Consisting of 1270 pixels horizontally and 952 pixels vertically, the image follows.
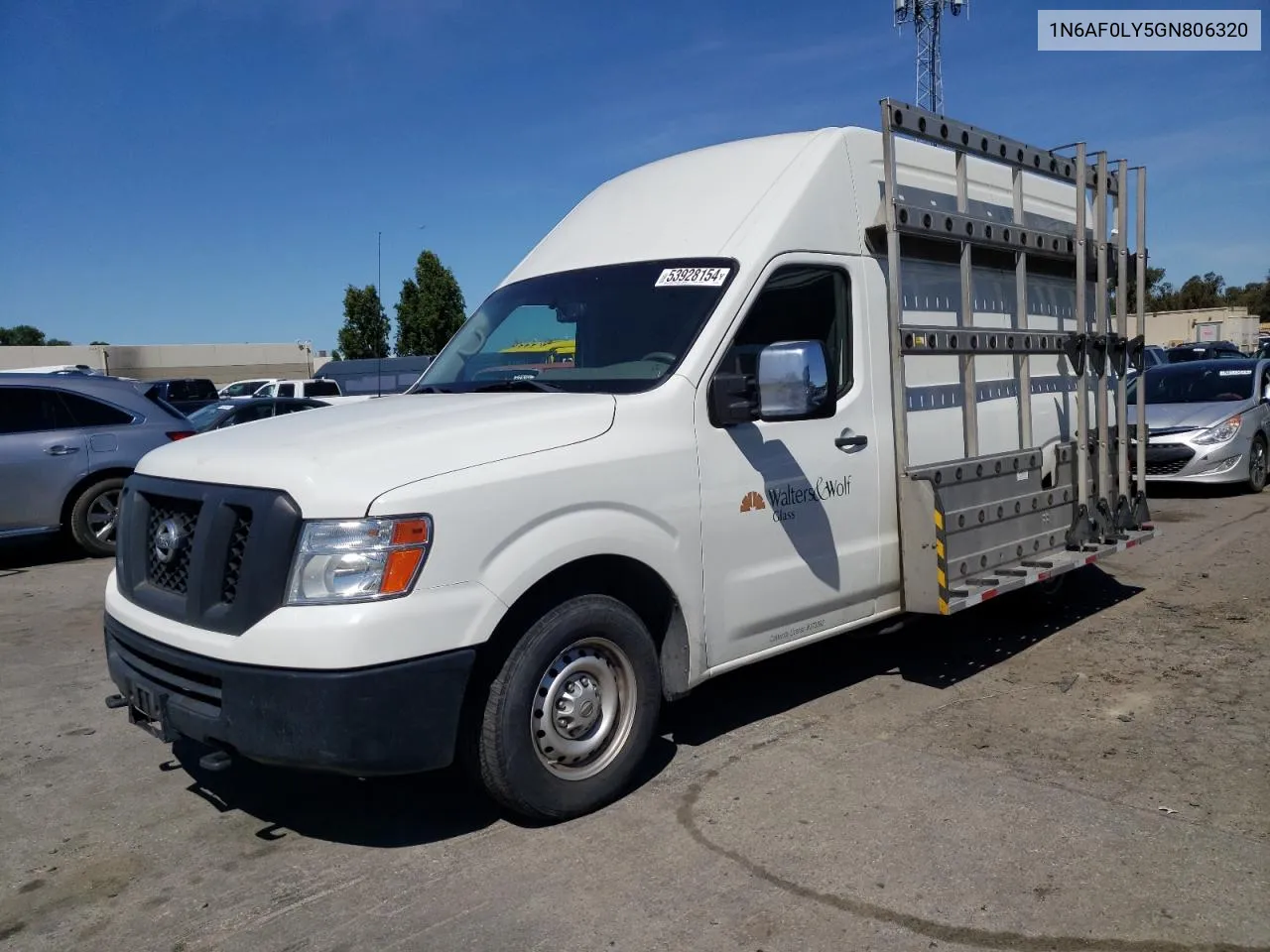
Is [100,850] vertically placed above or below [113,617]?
below

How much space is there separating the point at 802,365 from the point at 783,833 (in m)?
1.78

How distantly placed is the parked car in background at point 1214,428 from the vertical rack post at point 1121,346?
6113 millimetres

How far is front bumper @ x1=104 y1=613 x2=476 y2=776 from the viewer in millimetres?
3400

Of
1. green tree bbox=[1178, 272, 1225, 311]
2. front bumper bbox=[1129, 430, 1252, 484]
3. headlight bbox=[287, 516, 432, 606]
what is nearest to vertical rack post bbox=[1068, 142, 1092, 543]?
headlight bbox=[287, 516, 432, 606]

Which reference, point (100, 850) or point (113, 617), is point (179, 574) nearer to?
point (113, 617)

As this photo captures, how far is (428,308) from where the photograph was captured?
97.4 ft

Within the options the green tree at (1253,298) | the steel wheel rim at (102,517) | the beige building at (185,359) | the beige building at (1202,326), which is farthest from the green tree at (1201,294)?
the steel wheel rim at (102,517)

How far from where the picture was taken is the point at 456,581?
11.7 ft

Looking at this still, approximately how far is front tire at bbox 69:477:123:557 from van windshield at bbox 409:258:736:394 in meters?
6.29

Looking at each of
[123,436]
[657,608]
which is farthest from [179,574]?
[123,436]

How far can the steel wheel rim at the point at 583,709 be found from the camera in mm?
3938

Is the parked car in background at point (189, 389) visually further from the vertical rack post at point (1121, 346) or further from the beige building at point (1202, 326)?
the beige building at point (1202, 326)

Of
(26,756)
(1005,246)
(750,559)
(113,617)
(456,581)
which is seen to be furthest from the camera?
(1005,246)

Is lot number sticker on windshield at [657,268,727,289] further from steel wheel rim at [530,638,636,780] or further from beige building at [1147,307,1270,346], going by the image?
beige building at [1147,307,1270,346]
